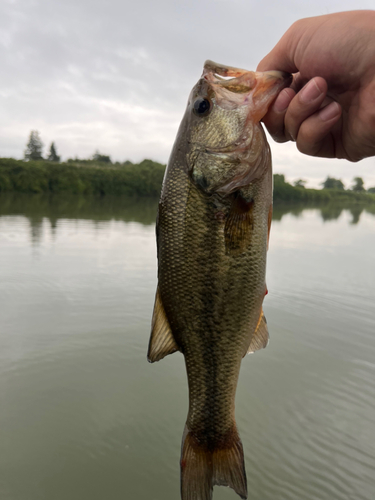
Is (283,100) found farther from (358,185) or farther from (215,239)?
(358,185)

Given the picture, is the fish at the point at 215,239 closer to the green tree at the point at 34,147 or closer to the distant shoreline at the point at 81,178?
the distant shoreline at the point at 81,178

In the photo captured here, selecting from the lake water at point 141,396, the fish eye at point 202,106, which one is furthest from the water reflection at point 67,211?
the fish eye at point 202,106

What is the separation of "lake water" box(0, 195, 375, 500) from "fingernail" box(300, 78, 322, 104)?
370cm

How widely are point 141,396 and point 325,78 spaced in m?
4.46

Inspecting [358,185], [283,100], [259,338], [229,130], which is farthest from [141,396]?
[358,185]

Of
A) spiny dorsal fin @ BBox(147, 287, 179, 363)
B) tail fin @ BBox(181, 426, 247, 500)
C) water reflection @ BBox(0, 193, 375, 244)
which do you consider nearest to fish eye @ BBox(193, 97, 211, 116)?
spiny dorsal fin @ BBox(147, 287, 179, 363)

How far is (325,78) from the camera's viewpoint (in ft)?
6.83

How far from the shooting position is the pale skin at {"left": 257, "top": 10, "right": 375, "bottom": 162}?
190 centimetres

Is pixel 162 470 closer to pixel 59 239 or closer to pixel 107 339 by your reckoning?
pixel 107 339

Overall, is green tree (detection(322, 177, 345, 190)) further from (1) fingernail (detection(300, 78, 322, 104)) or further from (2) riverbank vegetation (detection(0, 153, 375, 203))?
(1) fingernail (detection(300, 78, 322, 104))

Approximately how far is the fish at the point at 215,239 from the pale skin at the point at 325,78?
0.48ft

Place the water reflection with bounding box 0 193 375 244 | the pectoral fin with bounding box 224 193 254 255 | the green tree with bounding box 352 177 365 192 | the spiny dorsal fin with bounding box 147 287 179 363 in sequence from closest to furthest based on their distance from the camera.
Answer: the pectoral fin with bounding box 224 193 254 255 → the spiny dorsal fin with bounding box 147 287 179 363 → the water reflection with bounding box 0 193 375 244 → the green tree with bounding box 352 177 365 192

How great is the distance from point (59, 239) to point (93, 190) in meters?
42.2

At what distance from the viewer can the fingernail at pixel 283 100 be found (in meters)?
2.02
